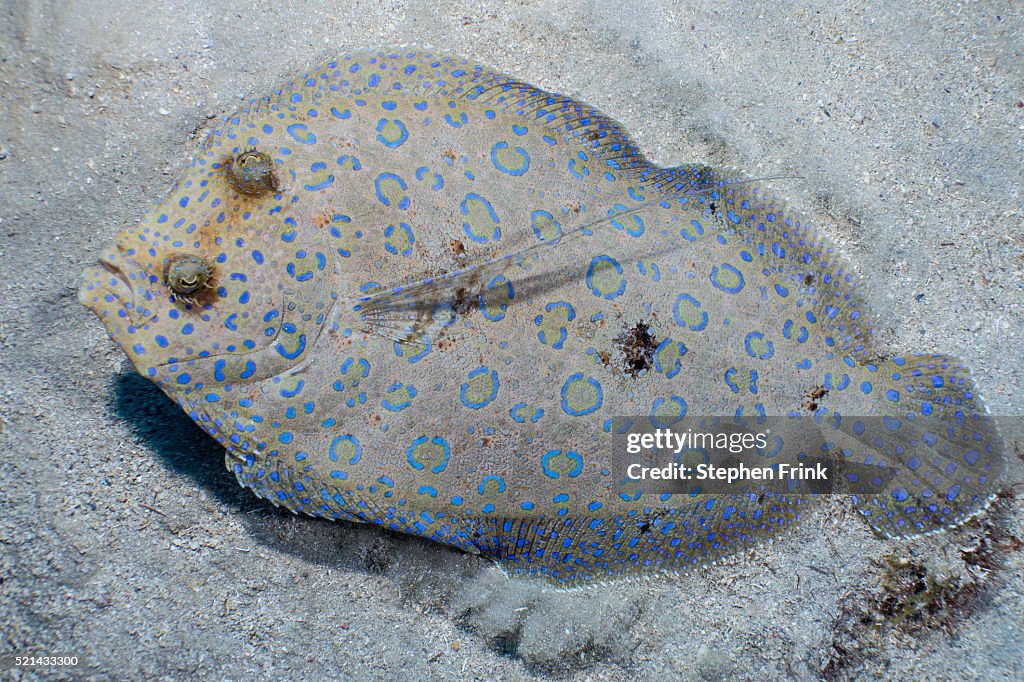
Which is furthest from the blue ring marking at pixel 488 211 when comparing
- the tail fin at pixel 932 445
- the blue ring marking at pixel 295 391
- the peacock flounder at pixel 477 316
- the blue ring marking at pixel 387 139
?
the tail fin at pixel 932 445

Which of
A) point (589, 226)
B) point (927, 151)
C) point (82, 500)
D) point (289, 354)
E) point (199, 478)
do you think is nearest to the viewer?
point (289, 354)

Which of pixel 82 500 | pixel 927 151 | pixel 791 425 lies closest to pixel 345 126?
pixel 82 500

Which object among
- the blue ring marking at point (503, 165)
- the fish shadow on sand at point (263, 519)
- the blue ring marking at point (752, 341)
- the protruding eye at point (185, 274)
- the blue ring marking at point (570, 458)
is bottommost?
the fish shadow on sand at point (263, 519)

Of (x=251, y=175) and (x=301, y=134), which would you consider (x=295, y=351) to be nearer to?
(x=251, y=175)

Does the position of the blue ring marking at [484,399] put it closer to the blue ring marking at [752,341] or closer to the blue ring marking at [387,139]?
the blue ring marking at [387,139]

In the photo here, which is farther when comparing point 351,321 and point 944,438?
point 944,438

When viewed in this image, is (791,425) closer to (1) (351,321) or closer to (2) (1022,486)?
(2) (1022,486)

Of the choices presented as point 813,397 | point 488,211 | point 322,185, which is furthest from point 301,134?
point 813,397
